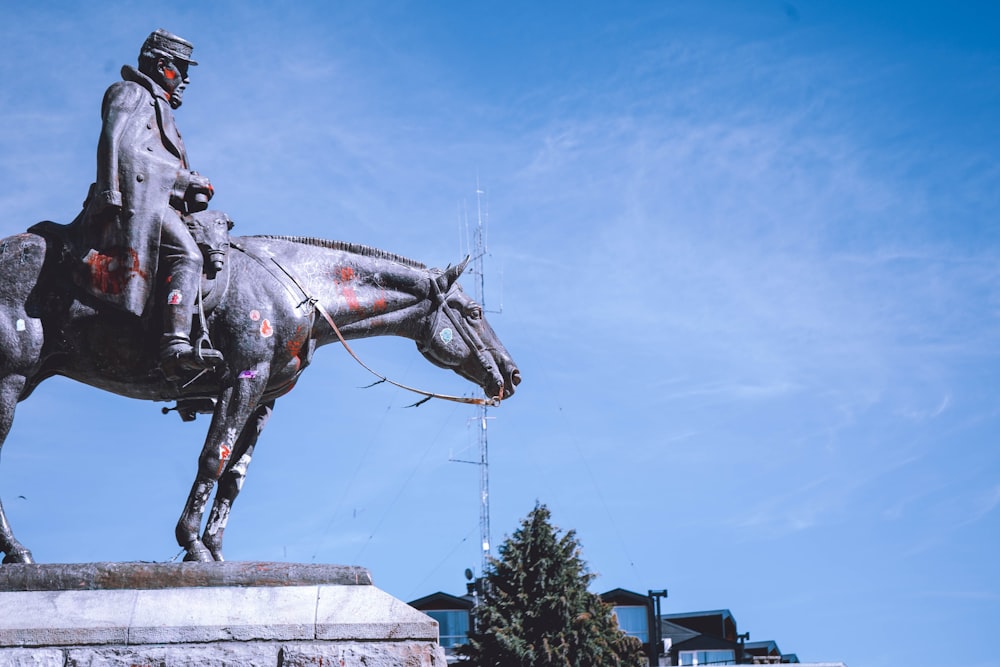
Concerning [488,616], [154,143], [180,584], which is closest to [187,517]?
[180,584]

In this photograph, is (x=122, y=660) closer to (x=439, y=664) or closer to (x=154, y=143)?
(x=439, y=664)

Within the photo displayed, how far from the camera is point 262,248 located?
12312 millimetres

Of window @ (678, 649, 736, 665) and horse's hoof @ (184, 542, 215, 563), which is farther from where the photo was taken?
window @ (678, 649, 736, 665)

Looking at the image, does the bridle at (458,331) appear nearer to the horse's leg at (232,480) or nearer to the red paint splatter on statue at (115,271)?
the horse's leg at (232,480)

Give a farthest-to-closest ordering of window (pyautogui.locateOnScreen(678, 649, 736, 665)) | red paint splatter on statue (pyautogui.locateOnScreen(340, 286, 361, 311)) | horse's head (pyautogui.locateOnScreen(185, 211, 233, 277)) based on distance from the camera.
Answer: window (pyautogui.locateOnScreen(678, 649, 736, 665)) → red paint splatter on statue (pyautogui.locateOnScreen(340, 286, 361, 311)) → horse's head (pyautogui.locateOnScreen(185, 211, 233, 277))

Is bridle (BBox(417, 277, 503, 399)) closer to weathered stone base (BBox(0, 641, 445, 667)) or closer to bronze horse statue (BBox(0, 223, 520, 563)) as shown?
bronze horse statue (BBox(0, 223, 520, 563))

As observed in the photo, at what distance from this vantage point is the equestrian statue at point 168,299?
446 inches

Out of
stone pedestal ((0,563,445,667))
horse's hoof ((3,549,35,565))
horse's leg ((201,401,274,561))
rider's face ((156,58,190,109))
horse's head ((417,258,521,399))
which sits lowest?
stone pedestal ((0,563,445,667))

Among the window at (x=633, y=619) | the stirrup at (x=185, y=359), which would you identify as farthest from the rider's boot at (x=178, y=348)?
the window at (x=633, y=619)

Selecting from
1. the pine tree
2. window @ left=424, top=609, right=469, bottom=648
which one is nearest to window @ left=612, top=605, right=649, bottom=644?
window @ left=424, top=609, right=469, bottom=648

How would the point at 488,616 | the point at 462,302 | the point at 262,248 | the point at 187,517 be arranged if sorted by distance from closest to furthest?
the point at 187,517
the point at 262,248
the point at 462,302
the point at 488,616

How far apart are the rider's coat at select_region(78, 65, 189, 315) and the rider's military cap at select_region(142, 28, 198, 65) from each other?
1.64 ft

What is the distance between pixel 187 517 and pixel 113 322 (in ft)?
5.56

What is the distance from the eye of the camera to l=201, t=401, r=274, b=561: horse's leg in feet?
38.6
